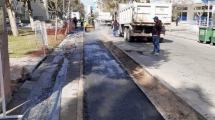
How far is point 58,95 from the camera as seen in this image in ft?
32.5

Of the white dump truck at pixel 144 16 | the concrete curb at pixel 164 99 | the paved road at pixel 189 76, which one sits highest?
the white dump truck at pixel 144 16

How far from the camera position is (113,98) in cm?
964

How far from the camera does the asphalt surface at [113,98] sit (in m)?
8.07

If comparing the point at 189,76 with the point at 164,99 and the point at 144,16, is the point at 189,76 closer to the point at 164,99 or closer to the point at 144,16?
the point at 164,99

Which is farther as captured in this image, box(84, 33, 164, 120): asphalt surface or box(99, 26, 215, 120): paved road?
box(99, 26, 215, 120): paved road

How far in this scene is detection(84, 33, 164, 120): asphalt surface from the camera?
807cm

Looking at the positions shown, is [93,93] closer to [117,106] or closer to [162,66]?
[117,106]

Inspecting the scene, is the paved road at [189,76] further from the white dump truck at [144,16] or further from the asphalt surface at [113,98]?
the white dump truck at [144,16]

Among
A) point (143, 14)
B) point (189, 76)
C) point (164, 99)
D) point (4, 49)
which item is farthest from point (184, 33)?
point (4, 49)

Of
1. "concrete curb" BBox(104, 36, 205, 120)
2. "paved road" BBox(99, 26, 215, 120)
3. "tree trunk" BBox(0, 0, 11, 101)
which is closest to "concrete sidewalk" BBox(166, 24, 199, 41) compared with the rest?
"paved road" BBox(99, 26, 215, 120)

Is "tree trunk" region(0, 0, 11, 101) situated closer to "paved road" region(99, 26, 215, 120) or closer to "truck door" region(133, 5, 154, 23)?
"paved road" region(99, 26, 215, 120)

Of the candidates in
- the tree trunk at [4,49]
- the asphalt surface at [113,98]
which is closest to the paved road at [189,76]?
the asphalt surface at [113,98]

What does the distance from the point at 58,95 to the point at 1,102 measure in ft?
6.81

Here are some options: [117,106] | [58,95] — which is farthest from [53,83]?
[117,106]
